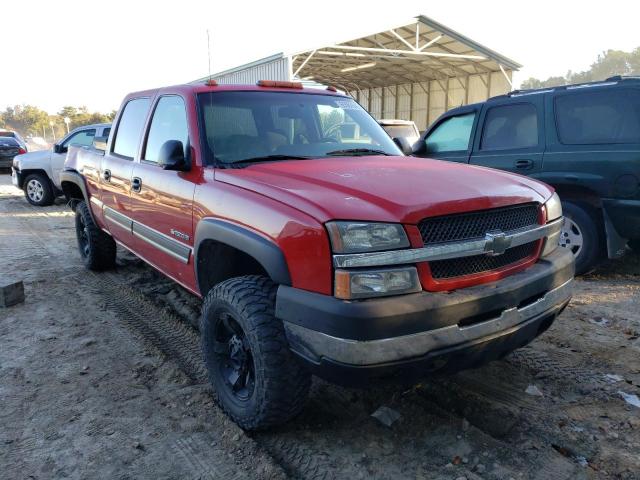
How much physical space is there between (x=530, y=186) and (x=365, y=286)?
56.0 inches

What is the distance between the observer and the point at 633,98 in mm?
4555

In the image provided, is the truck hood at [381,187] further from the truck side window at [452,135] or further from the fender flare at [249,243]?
the truck side window at [452,135]

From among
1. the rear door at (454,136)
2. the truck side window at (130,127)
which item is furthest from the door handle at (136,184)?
the rear door at (454,136)

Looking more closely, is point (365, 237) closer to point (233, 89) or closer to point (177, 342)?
point (233, 89)

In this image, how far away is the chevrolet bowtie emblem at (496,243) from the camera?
238 centimetres

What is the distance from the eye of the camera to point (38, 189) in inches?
434

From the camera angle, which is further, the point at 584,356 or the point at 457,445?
the point at 584,356

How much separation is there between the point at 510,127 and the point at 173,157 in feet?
13.4

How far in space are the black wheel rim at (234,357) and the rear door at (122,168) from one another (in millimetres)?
1814

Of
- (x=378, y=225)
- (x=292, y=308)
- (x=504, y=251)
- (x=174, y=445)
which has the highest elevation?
(x=378, y=225)

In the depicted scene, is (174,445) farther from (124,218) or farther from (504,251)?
(124,218)

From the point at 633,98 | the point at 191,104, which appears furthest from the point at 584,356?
the point at 191,104

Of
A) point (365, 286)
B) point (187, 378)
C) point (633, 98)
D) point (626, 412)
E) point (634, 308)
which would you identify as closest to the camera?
point (365, 286)

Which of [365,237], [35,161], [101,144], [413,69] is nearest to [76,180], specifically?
[101,144]
